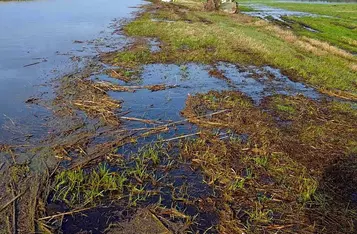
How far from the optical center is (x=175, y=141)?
1205cm

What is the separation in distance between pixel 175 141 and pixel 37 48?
1781cm

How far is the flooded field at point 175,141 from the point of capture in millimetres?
8406

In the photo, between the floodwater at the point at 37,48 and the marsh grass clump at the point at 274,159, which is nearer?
the marsh grass clump at the point at 274,159

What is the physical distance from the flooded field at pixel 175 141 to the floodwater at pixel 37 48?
14 cm

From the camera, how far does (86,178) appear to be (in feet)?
31.2

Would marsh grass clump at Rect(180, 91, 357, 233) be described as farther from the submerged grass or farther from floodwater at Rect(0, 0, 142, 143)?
floodwater at Rect(0, 0, 142, 143)

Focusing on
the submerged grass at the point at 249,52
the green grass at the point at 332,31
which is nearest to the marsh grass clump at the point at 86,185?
the submerged grass at the point at 249,52

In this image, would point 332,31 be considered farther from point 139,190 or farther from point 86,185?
point 86,185

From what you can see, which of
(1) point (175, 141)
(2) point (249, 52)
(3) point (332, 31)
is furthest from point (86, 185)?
(3) point (332, 31)

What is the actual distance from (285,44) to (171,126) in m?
19.2

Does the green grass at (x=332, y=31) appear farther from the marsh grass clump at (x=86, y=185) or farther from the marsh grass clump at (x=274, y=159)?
the marsh grass clump at (x=86, y=185)

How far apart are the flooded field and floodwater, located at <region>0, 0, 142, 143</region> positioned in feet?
0.45

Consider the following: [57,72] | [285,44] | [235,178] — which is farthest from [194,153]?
[285,44]

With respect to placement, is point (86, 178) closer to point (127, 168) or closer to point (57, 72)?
point (127, 168)
